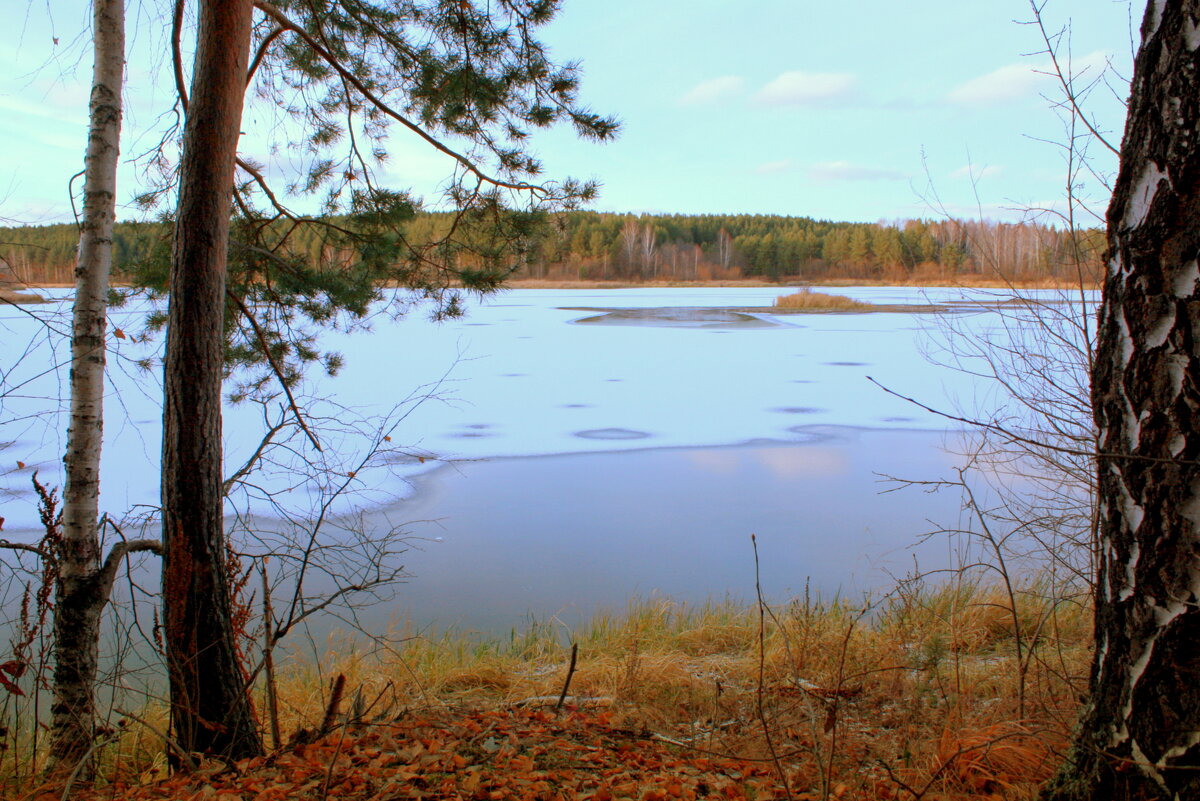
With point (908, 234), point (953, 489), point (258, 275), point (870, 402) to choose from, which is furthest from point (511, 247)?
point (870, 402)

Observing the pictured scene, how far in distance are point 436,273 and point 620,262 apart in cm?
3061

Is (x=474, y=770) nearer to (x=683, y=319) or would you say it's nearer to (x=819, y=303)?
(x=683, y=319)

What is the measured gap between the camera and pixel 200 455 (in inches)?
112

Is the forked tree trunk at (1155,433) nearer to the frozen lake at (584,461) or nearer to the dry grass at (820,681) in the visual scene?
the dry grass at (820,681)

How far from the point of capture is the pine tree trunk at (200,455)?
2779mm

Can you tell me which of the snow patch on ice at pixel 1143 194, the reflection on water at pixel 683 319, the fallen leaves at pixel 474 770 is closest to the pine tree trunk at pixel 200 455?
the fallen leaves at pixel 474 770

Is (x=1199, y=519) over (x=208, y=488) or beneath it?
over

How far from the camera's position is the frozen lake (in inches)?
210

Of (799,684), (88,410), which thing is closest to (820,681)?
(799,684)

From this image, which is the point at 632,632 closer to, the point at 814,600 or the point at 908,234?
the point at 814,600

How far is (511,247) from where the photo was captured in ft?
16.3

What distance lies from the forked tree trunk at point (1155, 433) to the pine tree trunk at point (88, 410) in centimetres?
314

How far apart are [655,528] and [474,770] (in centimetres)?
408

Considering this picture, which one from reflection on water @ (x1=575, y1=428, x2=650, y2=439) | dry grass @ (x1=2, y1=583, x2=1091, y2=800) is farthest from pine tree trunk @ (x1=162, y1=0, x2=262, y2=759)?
reflection on water @ (x1=575, y1=428, x2=650, y2=439)
